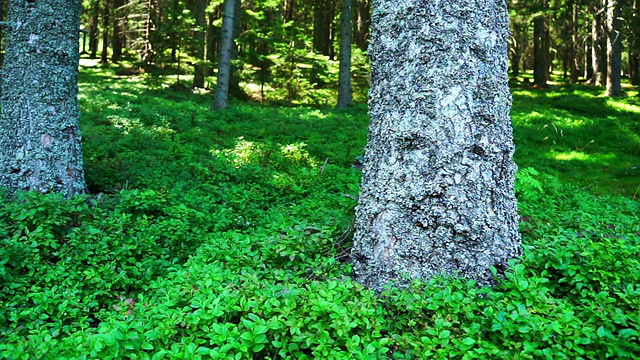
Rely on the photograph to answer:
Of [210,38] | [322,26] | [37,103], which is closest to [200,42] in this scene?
[210,38]

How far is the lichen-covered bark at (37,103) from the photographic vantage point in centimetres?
523

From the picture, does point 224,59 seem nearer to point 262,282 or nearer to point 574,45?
point 262,282

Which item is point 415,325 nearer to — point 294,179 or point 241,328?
point 241,328

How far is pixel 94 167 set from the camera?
263 inches

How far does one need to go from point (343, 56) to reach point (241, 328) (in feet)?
49.0

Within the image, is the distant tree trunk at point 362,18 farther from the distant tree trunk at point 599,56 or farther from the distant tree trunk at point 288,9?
the distant tree trunk at point 599,56

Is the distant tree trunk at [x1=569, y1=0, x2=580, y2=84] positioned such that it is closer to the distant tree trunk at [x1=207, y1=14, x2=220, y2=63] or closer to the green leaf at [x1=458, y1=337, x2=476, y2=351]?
the distant tree trunk at [x1=207, y1=14, x2=220, y2=63]

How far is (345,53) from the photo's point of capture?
16516mm

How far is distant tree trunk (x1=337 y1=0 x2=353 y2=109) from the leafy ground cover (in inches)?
401

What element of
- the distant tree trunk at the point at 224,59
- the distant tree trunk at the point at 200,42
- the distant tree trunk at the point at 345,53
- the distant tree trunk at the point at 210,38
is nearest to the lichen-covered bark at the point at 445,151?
the distant tree trunk at the point at 224,59

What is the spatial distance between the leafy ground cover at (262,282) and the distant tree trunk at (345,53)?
33.4 feet

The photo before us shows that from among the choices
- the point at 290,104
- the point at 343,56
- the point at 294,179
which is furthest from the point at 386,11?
the point at 290,104

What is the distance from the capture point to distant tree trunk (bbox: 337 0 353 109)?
16.3m

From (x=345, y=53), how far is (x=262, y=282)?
14.5 metres
